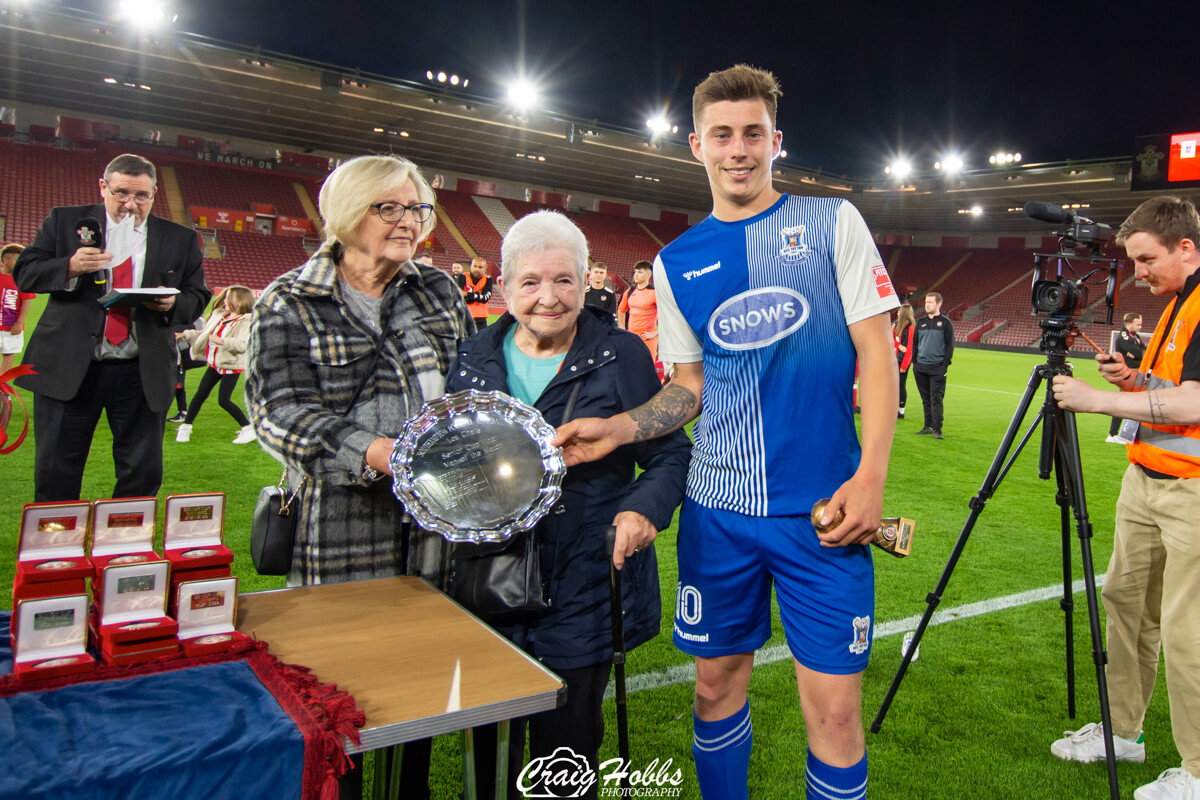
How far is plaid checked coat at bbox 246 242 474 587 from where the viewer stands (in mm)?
1782

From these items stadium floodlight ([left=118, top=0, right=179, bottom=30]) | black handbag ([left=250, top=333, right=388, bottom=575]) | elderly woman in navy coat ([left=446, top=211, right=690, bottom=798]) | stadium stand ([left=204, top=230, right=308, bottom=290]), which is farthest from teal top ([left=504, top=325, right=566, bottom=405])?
stadium stand ([left=204, top=230, right=308, bottom=290])

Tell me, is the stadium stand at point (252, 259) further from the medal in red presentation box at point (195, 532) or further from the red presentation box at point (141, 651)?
the red presentation box at point (141, 651)

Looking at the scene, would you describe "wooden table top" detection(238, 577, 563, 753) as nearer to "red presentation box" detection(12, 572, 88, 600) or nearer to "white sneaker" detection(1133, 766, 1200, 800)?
"red presentation box" detection(12, 572, 88, 600)

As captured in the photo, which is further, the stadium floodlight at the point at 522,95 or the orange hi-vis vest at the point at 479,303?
the stadium floodlight at the point at 522,95

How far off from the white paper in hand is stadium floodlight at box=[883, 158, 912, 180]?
32.3m

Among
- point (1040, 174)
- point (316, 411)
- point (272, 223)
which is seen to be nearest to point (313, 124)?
point (272, 223)

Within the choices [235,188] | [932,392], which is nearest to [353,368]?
[932,392]

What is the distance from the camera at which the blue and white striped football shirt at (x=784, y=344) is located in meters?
1.69

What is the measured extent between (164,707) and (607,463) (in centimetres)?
101

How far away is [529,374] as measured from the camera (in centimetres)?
188

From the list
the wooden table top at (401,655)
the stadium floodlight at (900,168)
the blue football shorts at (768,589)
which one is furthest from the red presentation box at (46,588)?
the stadium floodlight at (900,168)

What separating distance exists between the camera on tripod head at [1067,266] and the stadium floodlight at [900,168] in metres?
31.9

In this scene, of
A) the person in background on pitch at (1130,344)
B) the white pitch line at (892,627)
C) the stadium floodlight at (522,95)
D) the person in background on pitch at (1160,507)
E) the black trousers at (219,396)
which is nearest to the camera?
the person in background on pitch at (1160,507)

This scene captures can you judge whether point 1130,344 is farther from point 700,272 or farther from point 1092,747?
point 700,272
